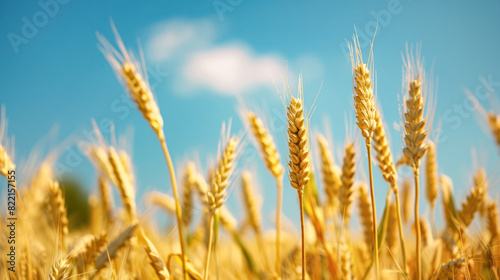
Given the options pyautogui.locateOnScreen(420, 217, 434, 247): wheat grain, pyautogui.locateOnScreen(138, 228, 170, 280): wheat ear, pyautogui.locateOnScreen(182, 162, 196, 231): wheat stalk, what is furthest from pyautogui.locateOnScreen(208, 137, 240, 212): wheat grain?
pyautogui.locateOnScreen(420, 217, 434, 247): wheat grain

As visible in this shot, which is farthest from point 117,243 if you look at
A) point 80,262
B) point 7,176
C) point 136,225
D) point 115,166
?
point 7,176

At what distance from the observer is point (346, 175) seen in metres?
1.52

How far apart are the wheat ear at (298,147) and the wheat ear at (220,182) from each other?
31 centimetres

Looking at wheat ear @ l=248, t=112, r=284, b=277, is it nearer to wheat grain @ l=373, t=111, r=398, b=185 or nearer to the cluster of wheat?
the cluster of wheat

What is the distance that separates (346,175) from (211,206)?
Result: 1.99ft

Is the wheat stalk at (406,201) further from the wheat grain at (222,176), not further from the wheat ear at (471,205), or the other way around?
the wheat grain at (222,176)

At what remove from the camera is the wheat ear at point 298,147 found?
3.74 ft

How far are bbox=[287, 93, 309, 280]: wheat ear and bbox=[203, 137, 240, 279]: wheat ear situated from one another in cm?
31

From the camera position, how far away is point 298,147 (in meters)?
1.18

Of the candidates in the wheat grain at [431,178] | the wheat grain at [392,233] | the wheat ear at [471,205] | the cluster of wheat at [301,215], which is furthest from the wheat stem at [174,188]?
the wheat grain at [431,178]

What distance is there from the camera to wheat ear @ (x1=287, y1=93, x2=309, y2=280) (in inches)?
44.9

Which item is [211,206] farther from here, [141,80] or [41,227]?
[41,227]

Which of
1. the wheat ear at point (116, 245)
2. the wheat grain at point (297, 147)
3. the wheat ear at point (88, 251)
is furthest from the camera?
the wheat ear at point (88, 251)

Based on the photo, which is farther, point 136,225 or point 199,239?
point 199,239
